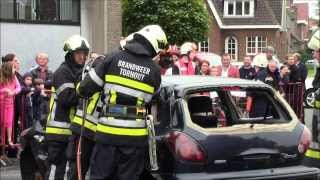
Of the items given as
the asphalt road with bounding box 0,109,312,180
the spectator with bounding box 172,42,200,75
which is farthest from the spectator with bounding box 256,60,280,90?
the asphalt road with bounding box 0,109,312,180

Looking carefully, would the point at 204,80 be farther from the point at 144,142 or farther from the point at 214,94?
the point at 144,142

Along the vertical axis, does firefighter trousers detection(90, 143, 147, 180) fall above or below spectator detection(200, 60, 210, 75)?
below

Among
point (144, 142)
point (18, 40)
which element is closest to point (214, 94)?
point (144, 142)

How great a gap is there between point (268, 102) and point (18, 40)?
13335 millimetres

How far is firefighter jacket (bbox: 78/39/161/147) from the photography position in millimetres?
5730

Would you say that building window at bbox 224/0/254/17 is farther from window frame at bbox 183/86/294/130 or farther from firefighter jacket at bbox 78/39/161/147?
firefighter jacket at bbox 78/39/161/147

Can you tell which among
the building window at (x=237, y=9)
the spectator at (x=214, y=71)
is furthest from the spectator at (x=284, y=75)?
the building window at (x=237, y=9)

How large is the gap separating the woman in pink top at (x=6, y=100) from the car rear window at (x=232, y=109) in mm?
4910

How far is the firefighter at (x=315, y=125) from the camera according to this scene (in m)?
6.80

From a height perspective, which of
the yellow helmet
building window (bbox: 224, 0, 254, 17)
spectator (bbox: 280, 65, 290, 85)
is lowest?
spectator (bbox: 280, 65, 290, 85)

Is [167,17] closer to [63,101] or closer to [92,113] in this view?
[63,101]

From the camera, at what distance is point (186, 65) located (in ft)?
38.9

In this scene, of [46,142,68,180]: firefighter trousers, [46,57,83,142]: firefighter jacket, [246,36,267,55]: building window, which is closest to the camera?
[46,57,83,142]: firefighter jacket

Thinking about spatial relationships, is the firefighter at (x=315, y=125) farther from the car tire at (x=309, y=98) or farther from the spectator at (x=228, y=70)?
the spectator at (x=228, y=70)
